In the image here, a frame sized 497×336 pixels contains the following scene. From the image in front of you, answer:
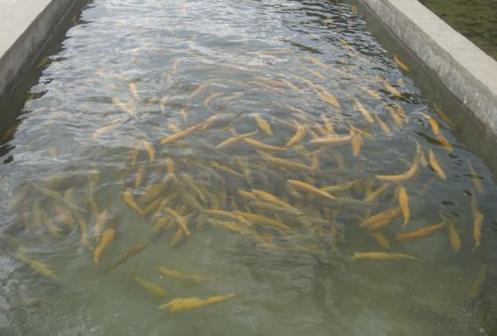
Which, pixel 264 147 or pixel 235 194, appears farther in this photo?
pixel 264 147

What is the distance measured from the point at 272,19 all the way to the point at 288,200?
13.5ft

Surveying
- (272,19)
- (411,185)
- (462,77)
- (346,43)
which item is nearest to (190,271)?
(411,185)

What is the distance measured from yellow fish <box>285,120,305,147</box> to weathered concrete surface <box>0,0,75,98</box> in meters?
2.61

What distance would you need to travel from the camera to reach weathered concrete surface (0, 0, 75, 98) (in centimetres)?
511

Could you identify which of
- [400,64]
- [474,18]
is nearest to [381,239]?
[400,64]

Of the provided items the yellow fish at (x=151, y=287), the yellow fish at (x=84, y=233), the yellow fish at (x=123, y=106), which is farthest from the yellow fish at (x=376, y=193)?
the yellow fish at (x=123, y=106)

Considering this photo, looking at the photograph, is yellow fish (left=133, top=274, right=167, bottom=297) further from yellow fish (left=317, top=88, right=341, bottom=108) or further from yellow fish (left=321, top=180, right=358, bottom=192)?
yellow fish (left=317, top=88, right=341, bottom=108)

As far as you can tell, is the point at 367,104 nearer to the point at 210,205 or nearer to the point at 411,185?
the point at 411,185

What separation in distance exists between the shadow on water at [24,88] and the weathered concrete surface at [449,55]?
405 centimetres

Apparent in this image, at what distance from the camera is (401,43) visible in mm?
6930

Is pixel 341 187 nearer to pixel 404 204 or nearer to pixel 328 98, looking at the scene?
pixel 404 204

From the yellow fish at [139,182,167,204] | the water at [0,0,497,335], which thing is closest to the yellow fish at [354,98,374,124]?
the water at [0,0,497,335]

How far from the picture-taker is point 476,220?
13.3 ft

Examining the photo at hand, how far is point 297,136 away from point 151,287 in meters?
2.07
